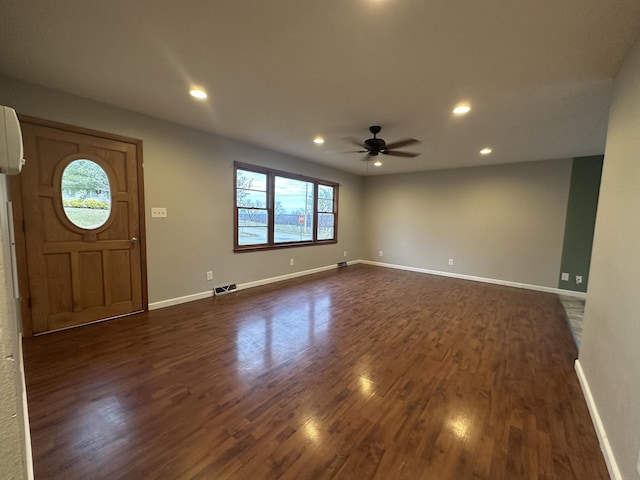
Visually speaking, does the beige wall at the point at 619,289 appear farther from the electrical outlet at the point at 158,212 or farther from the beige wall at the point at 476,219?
the electrical outlet at the point at 158,212

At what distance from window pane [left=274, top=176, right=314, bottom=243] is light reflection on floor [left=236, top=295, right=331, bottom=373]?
1871mm

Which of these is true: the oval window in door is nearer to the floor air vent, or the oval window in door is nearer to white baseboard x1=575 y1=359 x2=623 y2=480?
the floor air vent

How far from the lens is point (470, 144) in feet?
13.5

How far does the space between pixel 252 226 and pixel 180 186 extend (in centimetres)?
136

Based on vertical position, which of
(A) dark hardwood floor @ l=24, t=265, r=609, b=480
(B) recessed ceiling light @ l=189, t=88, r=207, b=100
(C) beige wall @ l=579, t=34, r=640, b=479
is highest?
(B) recessed ceiling light @ l=189, t=88, r=207, b=100

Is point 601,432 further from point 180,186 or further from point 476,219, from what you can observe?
point 476,219

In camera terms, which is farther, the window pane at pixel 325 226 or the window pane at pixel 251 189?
the window pane at pixel 325 226

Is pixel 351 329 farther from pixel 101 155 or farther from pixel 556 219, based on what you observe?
pixel 556 219

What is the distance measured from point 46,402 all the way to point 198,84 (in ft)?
8.88

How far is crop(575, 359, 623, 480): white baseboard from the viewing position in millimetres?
1386

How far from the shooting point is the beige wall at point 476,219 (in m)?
5.01

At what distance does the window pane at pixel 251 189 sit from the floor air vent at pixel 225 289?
1.34m

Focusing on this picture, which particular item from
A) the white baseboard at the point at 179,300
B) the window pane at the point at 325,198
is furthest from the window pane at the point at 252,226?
the window pane at the point at 325,198

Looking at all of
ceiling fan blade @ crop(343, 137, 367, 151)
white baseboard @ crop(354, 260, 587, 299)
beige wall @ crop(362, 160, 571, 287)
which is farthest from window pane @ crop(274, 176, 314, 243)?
white baseboard @ crop(354, 260, 587, 299)
